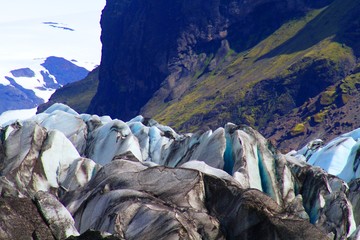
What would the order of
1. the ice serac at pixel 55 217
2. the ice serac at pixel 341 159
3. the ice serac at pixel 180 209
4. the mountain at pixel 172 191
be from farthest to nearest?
the ice serac at pixel 341 159
the ice serac at pixel 180 209
the mountain at pixel 172 191
the ice serac at pixel 55 217

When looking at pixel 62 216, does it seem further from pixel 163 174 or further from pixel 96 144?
pixel 96 144

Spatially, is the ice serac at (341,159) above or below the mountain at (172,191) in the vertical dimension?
below

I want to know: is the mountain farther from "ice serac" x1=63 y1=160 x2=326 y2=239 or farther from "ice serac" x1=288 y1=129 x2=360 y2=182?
"ice serac" x1=288 y1=129 x2=360 y2=182

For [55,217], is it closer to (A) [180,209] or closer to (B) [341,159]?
(A) [180,209]

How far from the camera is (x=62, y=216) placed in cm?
3100

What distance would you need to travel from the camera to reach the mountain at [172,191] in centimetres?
3080

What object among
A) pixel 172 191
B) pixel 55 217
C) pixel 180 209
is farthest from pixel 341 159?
pixel 55 217

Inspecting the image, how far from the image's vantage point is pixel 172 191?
34.8m

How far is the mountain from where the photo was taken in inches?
1212

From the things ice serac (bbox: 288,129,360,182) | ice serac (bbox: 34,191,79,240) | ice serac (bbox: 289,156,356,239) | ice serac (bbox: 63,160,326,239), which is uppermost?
ice serac (bbox: 34,191,79,240)

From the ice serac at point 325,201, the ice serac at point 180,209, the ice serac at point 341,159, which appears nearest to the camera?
the ice serac at point 180,209

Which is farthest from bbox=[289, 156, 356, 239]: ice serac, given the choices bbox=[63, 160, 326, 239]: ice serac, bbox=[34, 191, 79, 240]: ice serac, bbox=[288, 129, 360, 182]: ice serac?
bbox=[34, 191, 79, 240]: ice serac

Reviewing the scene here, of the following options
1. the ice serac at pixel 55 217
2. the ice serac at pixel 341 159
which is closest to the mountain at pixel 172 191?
the ice serac at pixel 55 217

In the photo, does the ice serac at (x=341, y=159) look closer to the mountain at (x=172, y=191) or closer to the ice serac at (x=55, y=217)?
the mountain at (x=172, y=191)
